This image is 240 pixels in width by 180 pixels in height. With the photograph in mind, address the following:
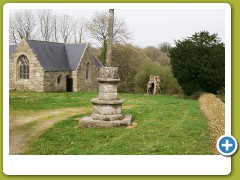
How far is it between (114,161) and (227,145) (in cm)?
232

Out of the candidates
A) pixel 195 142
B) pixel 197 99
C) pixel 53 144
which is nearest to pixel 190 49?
pixel 197 99

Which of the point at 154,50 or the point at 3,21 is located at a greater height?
the point at 154,50

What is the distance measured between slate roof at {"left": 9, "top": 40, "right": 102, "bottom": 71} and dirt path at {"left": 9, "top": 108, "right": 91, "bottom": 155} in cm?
1181

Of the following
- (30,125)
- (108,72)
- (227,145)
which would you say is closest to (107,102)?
(108,72)

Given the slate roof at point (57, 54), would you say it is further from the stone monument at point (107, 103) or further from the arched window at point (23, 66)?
the stone monument at point (107, 103)

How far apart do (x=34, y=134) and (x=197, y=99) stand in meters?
13.7

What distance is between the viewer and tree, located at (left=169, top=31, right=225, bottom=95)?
19.8 m

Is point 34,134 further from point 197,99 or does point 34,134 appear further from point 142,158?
point 197,99

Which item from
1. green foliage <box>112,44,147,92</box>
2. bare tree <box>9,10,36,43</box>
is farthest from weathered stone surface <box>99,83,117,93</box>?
green foliage <box>112,44,147,92</box>

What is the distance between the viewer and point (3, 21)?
7.19 metres

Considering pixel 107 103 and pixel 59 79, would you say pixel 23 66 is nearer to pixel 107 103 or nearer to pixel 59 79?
pixel 59 79

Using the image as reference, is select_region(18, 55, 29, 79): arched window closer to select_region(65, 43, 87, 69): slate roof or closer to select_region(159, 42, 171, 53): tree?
select_region(65, 43, 87, 69): slate roof

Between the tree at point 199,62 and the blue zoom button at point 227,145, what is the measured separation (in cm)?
1256

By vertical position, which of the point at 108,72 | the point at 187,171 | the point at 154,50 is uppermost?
the point at 154,50
